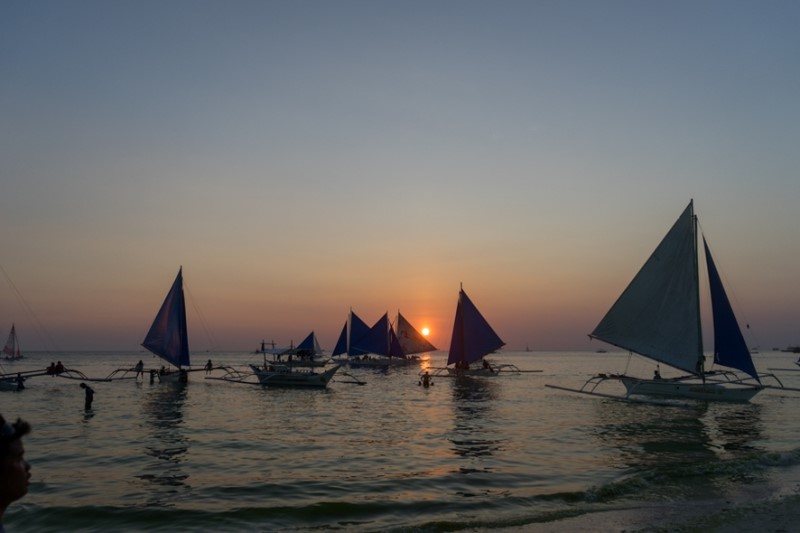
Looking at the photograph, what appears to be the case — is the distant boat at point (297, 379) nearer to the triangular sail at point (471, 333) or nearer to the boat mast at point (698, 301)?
the triangular sail at point (471, 333)

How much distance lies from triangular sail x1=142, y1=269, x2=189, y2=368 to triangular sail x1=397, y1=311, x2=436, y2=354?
5738cm

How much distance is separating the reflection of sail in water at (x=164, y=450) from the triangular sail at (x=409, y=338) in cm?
6654

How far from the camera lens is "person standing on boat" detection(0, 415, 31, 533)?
3.23m

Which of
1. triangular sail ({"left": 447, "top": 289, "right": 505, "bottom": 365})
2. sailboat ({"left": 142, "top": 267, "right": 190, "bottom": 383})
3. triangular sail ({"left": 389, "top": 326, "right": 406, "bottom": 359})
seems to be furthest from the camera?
triangular sail ({"left": 389, "top": 326, "right": 406, "bottom": 359})

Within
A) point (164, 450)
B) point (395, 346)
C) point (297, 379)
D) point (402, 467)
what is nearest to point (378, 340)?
point (395, 346)

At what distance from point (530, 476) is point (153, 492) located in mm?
10800

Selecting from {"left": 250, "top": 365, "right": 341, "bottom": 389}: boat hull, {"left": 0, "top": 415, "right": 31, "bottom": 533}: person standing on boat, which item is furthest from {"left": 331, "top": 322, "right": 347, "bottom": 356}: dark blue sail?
{"left": 0, "top": 415, "right": 31, "bottom": 533}: person standing on boat

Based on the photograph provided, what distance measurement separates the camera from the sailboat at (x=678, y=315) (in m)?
34.6

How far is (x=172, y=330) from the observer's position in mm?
50750

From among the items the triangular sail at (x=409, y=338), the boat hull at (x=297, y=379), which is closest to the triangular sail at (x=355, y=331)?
the triangular sail at (x=409, y=338)

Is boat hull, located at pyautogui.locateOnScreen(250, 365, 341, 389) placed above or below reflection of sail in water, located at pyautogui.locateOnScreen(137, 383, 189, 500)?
above

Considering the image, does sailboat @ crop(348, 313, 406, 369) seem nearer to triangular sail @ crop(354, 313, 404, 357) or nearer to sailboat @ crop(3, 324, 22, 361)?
triangular sail @ crop(354, 313, 404, 357)

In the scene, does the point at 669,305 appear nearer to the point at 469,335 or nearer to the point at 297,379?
the point at 469,335

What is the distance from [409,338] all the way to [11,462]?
346 ft
